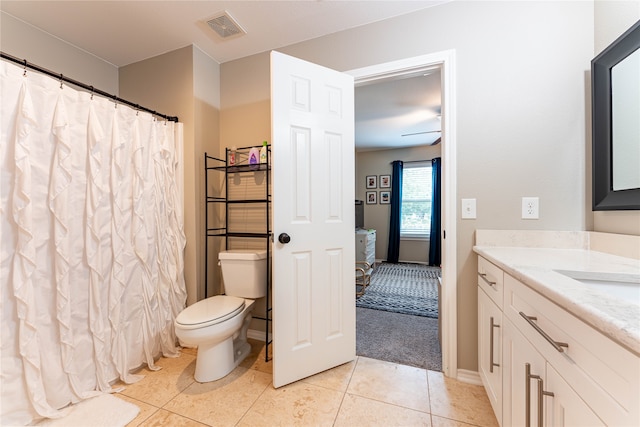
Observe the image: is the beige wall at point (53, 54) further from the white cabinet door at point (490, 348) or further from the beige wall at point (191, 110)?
the white cabinet door at point (490, 348)

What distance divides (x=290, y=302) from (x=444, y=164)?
52.3 inches

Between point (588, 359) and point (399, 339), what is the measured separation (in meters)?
1.73

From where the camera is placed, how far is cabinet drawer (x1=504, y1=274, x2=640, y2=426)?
44 cm

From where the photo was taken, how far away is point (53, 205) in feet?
4.35

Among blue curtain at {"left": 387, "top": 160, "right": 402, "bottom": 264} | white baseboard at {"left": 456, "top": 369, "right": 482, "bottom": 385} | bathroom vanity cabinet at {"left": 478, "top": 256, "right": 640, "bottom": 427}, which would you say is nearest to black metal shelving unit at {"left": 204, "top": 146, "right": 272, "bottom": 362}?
white baseboard at {"left": 456, "top": 369, "right": 482, "bottom": 385}

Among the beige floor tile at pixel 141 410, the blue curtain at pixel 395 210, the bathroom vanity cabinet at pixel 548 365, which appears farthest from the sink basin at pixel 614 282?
the blue curtain at pixel 395 210

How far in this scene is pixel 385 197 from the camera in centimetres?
539

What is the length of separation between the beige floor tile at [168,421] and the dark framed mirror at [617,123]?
232 cm

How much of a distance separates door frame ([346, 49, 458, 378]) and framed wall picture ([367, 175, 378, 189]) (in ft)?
12.5

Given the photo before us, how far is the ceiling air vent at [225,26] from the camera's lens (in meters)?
1.73

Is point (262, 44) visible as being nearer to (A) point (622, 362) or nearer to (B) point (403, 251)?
(A) point (622, 362)

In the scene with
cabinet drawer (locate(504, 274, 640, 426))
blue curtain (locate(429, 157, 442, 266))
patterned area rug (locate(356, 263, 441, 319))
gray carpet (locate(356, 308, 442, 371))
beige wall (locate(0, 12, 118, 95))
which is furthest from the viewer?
blue curtain (locate(429, 157, 442, 266))

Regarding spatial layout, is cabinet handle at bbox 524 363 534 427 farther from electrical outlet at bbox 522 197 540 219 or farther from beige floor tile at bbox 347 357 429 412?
electrical outlet at bbox 522 197 540 219

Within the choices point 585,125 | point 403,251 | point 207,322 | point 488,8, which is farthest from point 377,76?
point 403,251
